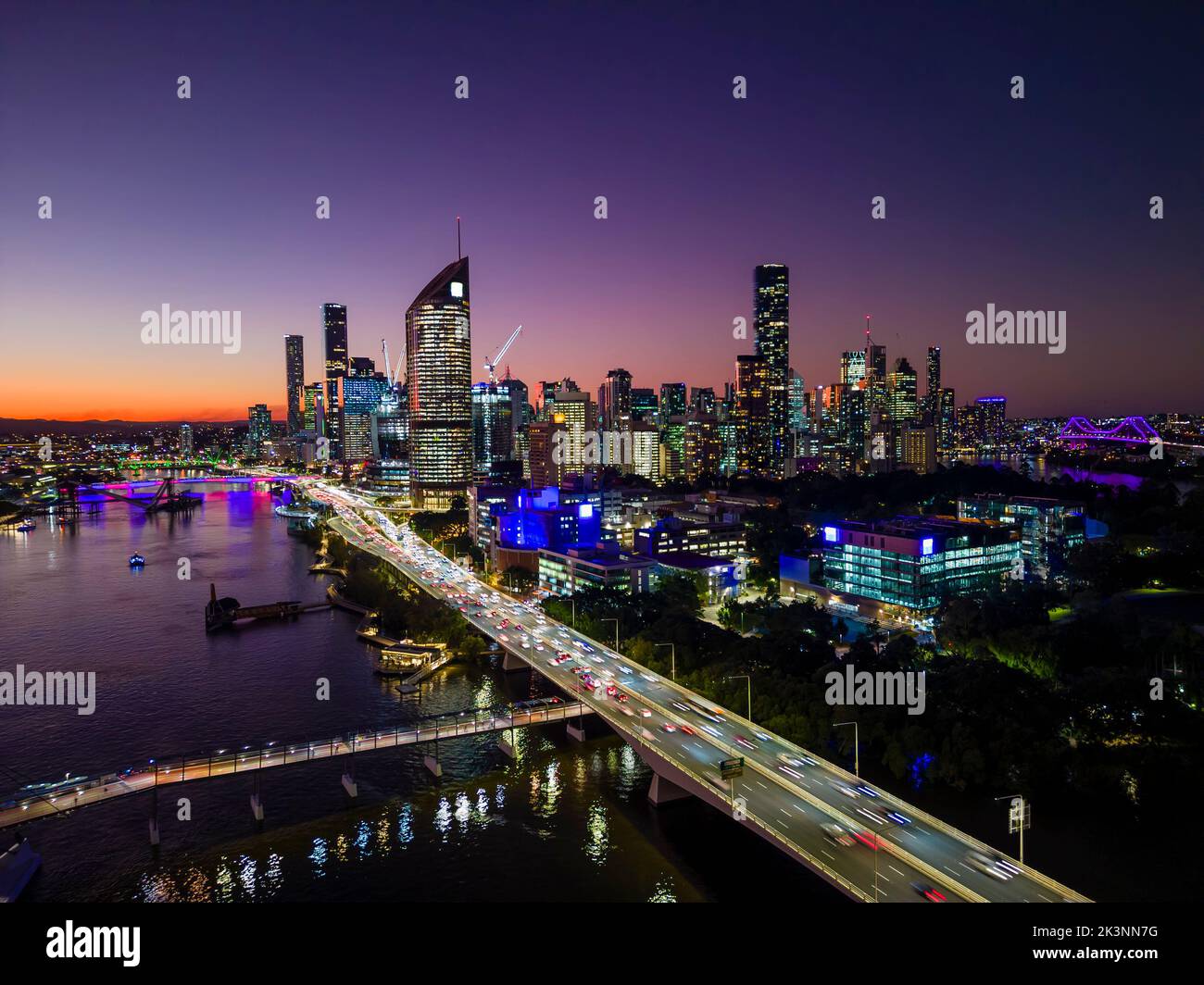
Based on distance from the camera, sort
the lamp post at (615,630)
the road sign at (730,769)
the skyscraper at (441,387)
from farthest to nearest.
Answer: the skyscraper at (441,387), the lamp post at (615,630), the road sign at (730,769)

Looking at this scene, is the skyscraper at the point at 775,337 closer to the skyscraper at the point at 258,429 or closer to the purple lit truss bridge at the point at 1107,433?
the purple lit truss bridge at the point at 1107,433

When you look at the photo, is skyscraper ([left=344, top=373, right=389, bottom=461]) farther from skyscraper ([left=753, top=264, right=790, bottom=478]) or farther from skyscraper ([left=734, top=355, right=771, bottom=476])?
skyscraper ([left=753, top=264, right=790, bottom=478])

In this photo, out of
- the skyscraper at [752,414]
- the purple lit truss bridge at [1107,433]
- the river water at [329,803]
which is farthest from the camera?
the purple lit truss bridge at [1107,433]

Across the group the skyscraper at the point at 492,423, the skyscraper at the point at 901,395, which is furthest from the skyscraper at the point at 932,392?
the skyscraper at the point at 492,423

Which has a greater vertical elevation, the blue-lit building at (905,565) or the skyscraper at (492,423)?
the skyscraper at (492,423)
